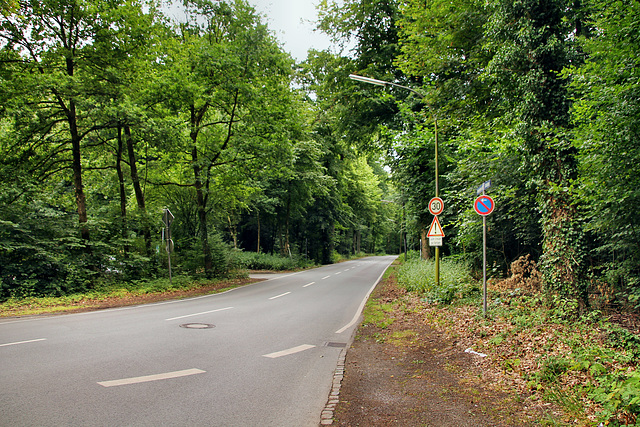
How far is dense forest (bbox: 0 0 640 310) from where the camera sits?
7.11 m

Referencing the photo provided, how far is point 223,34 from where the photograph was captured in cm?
1920

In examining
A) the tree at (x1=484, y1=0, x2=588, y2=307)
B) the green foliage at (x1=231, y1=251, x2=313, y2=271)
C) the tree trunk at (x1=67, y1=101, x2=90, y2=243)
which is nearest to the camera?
the tree at (x1=484, y1=0, x2=588, y2=307)

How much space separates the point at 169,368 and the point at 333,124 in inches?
702

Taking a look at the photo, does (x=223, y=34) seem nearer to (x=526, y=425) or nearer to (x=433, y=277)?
(x=433, y=277)

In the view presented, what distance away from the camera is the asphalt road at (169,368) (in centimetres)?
378

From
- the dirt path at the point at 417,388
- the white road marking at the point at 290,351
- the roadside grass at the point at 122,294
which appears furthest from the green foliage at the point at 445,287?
the roadside grass at the point at 122,294

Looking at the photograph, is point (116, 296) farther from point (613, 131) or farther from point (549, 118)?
point (613, 131)

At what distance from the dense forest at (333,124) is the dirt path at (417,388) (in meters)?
3.27

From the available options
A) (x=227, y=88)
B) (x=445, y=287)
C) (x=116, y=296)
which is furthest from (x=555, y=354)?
(x=227, y=88)

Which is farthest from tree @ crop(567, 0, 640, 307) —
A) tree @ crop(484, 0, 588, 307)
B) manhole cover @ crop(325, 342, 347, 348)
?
manhole cover @ crop(325, 342, 347, 348)

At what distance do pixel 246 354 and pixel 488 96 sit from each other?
10.9 metres

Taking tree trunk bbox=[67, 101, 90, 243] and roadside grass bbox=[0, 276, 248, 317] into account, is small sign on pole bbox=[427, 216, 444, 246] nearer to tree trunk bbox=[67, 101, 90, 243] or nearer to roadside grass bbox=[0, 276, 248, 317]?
roadside grass bbox=[0, 276, 248, 317]

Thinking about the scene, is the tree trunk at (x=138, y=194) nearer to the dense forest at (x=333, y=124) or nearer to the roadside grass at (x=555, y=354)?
the dense forest at (x=333, y=124)

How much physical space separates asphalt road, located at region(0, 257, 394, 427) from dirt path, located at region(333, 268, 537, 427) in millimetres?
428
